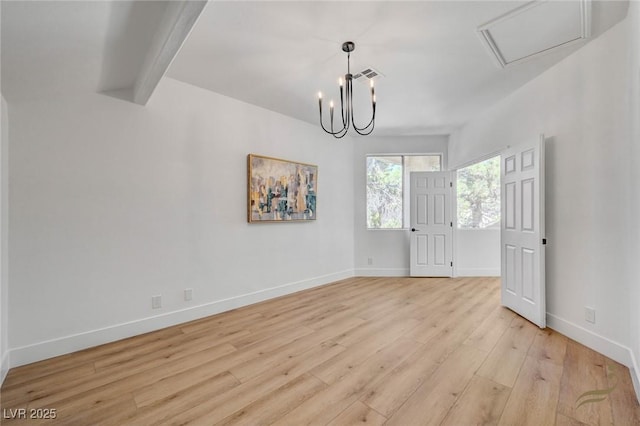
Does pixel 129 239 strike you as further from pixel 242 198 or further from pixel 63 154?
pixel 242 198

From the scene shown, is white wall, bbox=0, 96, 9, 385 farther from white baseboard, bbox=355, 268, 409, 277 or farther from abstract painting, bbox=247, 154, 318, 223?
white baseboard, bbox=355, 268, 409, 277

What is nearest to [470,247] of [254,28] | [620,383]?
[620,383]

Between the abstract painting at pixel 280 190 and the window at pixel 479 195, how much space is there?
116 inches

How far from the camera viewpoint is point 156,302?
2785 millimetres

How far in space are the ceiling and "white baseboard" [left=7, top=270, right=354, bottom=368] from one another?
2.03 m

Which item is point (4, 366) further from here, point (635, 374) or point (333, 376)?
point (635, 374)

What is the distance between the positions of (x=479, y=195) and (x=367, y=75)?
3.67 metres

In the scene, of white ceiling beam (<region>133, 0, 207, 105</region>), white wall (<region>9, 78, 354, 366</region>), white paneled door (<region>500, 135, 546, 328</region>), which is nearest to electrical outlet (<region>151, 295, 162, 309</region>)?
white wall (<region>9, 78, 354, 366</region>)

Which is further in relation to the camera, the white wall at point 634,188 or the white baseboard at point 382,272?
the white baseboard at point 382,272

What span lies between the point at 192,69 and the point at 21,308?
2551 mm

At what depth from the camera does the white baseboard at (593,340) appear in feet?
6.88

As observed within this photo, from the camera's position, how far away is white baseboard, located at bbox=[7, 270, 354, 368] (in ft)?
7.13

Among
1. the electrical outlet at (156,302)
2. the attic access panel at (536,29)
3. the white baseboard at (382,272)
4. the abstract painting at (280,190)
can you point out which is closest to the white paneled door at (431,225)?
the white baseboard at (382,272)

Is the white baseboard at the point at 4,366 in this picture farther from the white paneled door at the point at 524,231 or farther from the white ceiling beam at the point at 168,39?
the white paneled door at the point at 524,231
